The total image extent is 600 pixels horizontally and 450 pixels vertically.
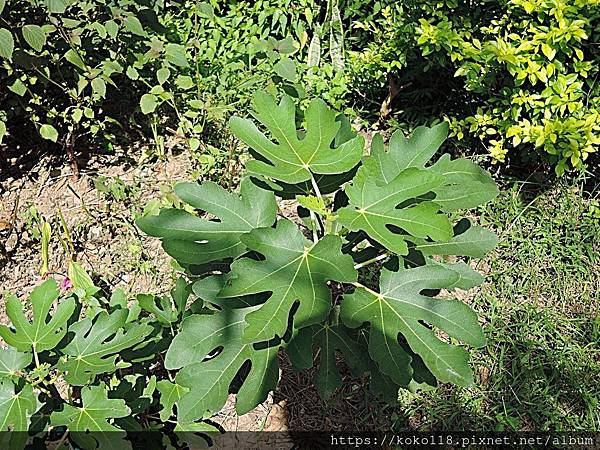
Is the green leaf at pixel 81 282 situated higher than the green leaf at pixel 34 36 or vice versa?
the green leaf at pixel 34 36

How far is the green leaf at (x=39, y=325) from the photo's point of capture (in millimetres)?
1794

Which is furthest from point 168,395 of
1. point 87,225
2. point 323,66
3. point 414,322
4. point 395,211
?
point 323,66

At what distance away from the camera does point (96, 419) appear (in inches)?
68.7

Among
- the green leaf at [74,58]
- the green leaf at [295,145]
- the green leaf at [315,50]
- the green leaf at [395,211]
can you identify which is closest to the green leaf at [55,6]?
the green leaf at [74,58]

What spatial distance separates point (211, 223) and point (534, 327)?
1.69m

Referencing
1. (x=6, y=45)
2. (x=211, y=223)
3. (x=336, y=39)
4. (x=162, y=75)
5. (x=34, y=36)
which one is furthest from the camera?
(x=336, y=39)

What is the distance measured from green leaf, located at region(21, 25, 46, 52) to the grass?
84.7 inches

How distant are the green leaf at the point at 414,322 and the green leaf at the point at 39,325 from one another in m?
0.82

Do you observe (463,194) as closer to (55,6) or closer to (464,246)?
(464,246)

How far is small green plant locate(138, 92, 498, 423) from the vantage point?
1656 mm

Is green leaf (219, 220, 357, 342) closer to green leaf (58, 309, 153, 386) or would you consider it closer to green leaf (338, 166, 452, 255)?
green leaf (338, 166, 452, 255)

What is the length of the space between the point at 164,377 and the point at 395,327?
124 cm

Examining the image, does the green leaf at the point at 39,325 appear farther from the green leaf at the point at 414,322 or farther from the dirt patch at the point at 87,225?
Result: the dirt patch at the point at 87,225

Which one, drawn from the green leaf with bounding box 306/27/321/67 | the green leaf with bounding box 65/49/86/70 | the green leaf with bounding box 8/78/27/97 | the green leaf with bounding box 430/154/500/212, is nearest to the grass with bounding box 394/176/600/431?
the green leaf with bounding box 430/154/500/212
